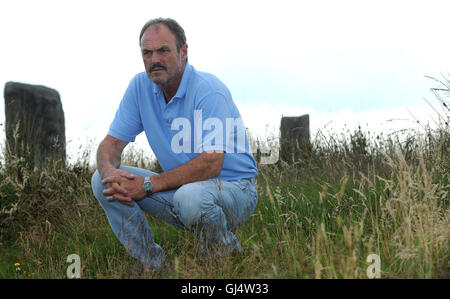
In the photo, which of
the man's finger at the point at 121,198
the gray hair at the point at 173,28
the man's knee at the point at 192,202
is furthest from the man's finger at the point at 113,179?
the gray hair at the point at 173,28

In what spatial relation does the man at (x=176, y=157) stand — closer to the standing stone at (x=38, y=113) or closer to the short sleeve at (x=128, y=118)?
the short sleeve at (x=128, y=118)

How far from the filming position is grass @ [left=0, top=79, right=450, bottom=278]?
299 centimetres

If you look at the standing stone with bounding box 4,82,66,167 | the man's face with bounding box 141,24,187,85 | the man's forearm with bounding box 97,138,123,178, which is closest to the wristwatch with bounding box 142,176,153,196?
the man's forearm with bounding box 97,138,123,178

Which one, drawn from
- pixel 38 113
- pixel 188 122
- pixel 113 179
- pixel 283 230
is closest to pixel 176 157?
pixel 188 122

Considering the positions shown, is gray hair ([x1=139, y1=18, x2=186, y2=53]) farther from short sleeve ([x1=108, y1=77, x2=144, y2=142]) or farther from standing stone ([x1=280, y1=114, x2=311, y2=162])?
standing stone ([x1=280, y1=114, x2=311, y2=162])

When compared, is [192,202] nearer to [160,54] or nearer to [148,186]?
[148,186]

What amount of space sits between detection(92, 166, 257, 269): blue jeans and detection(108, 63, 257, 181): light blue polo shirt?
199mm

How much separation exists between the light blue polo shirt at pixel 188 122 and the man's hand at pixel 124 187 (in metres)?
0.40

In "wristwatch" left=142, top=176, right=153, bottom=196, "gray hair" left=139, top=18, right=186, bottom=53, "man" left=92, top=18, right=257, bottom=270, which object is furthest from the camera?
"gray hair" left=139, top=18, right=186, bottom=53
